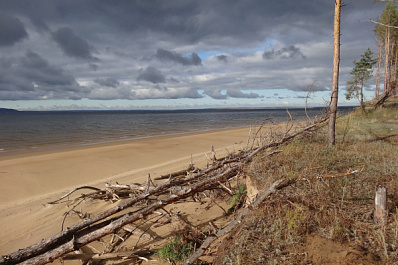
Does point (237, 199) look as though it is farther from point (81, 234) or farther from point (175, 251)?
point (81, 234)

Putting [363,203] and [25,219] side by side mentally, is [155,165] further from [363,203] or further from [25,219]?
[363,203]

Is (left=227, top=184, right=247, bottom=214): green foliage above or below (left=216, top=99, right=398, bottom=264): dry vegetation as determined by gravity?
below

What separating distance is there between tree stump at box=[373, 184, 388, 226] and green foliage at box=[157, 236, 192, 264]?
9.51 feet

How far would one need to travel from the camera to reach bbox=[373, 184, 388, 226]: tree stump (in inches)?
122

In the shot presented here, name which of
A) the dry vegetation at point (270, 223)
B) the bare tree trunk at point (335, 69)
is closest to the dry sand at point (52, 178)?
the dry vegetation at point (270, 223)

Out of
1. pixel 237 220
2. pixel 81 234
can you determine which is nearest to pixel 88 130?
pixel 81 234

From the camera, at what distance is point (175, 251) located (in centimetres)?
384

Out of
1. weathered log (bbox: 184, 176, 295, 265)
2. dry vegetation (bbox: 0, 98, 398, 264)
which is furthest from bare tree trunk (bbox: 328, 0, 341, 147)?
weathered log (bbox: 184, 176, 295, 265)

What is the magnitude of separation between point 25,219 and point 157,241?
3851mm

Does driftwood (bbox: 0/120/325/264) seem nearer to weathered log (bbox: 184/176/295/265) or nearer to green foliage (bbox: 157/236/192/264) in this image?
green foliage (bbox: 157/236/192/264)

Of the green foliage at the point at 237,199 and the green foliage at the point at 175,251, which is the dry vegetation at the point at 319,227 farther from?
the green foliage at the point at 175,251

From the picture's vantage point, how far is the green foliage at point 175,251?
12.5ft

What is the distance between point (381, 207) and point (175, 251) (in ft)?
10.5

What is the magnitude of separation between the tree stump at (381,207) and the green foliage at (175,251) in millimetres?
2899
